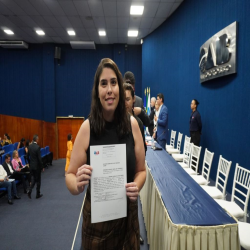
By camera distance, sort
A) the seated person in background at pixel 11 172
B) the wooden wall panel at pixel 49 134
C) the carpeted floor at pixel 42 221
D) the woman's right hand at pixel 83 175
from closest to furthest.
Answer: the woman's right hand at pixel 83 175
the carpeted floor at pixel 42 221
the seated person in background at pixel 11 172
the wooden wall panel at pixel 49 134

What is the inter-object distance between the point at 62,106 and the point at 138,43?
443 cm

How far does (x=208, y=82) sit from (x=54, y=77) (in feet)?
23.6

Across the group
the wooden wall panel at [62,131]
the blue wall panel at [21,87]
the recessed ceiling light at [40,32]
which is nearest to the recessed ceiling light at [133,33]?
the recessed ceiling light at [40,32]

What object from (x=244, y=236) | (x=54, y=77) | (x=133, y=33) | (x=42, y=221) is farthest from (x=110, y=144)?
(x=54, y=77)

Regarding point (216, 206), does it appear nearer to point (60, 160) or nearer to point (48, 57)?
point (60, 160)

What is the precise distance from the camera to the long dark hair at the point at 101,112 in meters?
1.00

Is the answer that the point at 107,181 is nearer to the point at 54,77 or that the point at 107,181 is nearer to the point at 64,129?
the point at 64,129

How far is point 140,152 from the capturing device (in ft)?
3.48

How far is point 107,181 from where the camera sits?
2.99 ft

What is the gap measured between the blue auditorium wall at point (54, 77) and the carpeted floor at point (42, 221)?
5.06 metres

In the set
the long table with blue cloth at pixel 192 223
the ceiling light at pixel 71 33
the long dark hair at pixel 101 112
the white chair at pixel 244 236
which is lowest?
the white chair at pixel 244 236

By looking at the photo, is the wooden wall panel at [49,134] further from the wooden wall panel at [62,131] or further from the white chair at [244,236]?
the white chair at [244,236]

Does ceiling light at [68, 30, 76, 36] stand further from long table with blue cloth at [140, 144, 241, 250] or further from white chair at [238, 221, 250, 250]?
white chair at [238, 221, 250, 250]

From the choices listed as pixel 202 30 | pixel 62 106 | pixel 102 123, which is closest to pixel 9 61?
pixel 62 106
